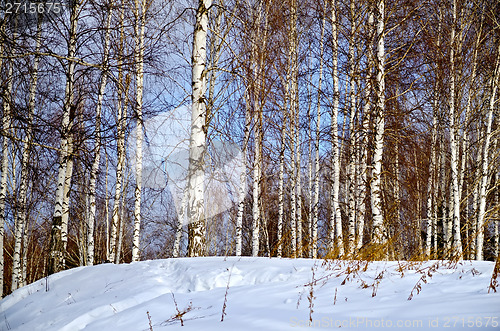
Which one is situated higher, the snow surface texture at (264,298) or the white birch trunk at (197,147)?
the white birch trunk at (197,147)

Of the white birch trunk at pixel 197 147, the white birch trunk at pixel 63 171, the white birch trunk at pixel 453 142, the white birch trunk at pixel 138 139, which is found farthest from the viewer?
the white birch trunk at pixel 138 139

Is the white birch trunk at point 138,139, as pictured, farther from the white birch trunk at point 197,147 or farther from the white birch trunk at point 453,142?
the white birch trunk at point 453,142

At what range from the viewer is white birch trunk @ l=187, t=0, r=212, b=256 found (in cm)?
568

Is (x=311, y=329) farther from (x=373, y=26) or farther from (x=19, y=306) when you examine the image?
(x=373, y=26)

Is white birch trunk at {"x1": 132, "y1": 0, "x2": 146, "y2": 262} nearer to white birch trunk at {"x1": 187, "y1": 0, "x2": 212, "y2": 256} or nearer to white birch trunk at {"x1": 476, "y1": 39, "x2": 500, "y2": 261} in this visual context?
white birch trunk at {"x1": 187, "y1": 0, "x2": 212, "y2": 256}

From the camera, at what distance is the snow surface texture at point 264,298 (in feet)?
7.64

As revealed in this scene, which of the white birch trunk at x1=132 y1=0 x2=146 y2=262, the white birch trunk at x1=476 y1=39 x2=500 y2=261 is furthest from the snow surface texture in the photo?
the white birch trunk at x1=476 y1=39 x2=500 y2=261

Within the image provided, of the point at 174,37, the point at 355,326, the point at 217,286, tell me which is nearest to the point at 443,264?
the point at 355,326

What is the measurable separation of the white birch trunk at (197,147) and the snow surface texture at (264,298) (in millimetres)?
695

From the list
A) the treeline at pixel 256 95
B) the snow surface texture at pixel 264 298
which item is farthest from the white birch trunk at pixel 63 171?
the snow surface texture at pixel 264 298

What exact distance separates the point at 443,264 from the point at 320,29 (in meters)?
9.67

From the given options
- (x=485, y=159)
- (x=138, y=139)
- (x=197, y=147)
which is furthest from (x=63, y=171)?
(x=485, y=159)

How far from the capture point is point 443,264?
388cm

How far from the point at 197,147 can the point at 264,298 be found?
10.6ft
